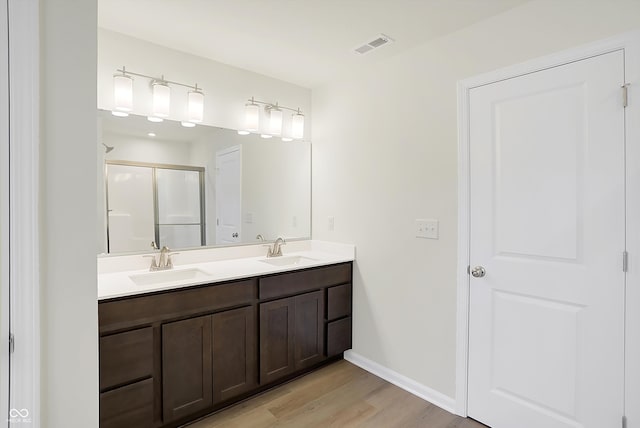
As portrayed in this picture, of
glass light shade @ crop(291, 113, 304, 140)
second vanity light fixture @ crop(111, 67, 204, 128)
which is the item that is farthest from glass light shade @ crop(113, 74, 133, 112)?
glass light shade @ crop(291, 113, 304, 140)

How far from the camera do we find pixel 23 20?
958mm

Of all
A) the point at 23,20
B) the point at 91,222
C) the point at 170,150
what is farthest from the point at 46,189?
the point at 170,150

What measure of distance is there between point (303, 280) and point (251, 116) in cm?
143

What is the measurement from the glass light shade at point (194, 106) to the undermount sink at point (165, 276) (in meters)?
1.12

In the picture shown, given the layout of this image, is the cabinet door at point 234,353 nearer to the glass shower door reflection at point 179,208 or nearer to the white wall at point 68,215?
the glass shower door reflection at point 179,208

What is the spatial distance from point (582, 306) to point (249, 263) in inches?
81.9

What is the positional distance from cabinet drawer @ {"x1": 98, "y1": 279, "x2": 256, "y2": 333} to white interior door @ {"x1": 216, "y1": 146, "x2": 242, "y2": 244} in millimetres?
648

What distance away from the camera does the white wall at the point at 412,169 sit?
1805 millimetres

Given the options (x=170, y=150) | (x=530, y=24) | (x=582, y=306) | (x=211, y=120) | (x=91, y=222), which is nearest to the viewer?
(x=91, y=222)

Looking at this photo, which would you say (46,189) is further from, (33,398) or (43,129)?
(33,398)

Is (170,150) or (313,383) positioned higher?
(170,150)

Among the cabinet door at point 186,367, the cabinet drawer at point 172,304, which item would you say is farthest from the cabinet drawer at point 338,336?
the cabinet door at point 186,367

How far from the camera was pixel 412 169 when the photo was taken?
2330mm

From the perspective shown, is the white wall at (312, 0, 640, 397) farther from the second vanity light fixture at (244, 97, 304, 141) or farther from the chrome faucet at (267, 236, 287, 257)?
the chrome faucet at (267, 236, 287, 257)
